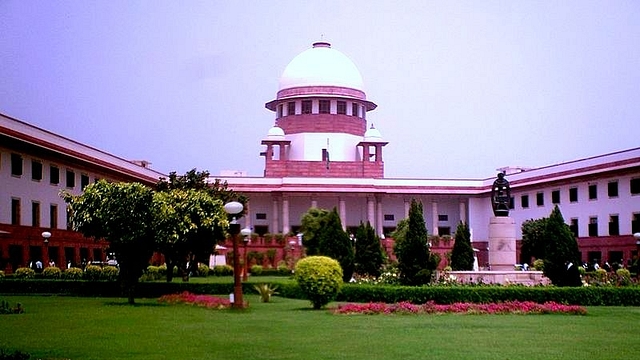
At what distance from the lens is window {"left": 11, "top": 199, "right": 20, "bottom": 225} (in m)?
32.8

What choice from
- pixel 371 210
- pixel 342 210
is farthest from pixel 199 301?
pixel 371 210

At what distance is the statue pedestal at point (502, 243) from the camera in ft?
80.8

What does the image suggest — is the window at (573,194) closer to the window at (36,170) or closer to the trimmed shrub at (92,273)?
the trimmed shrub at (92,273)

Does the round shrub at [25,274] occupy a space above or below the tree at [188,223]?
below

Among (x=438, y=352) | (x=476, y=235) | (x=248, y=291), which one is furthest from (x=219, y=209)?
(x=476, y=235)

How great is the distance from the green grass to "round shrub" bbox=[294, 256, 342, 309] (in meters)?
1.00

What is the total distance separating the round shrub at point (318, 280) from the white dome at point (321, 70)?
131 ft

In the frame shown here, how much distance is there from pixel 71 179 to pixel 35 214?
4221mm

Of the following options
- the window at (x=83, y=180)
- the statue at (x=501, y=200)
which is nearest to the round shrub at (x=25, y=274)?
the window at (x=83, y=180)

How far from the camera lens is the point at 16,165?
3312 cm

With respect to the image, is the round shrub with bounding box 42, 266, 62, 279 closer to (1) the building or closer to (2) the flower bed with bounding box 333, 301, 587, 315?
(1) the building

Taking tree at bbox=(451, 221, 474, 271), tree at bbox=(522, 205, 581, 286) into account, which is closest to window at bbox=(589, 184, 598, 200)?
tree at bbox=(451, 221, 474, 271)

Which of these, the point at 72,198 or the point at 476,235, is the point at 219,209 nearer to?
the point at 72,198

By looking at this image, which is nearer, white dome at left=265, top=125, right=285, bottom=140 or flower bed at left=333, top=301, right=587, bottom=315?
flower bed at left=333, top=301, right=587, bottom=315
